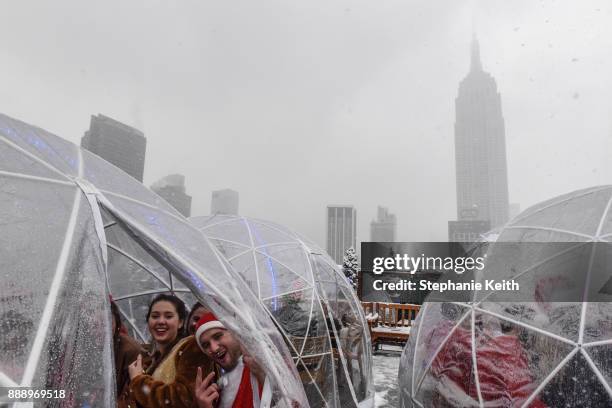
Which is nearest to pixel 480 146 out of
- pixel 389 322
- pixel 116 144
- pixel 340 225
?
pixel 340 225

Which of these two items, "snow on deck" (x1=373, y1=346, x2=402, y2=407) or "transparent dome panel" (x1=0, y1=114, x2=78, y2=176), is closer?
"transparent dome panel" (x1=0, y1=114, x2=78, y2=176)

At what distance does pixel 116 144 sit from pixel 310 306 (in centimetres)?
9494

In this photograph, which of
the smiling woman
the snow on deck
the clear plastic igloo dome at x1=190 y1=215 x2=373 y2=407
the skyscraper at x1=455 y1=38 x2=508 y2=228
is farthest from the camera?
the skyscraper at x1=455 y1=38 x2=508 y2=228

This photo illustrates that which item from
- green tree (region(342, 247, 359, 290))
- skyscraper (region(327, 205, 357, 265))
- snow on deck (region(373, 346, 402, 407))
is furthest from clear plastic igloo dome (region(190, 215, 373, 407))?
skyscraper (region(327, 205, 357, 265))

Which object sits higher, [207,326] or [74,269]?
[74,269]

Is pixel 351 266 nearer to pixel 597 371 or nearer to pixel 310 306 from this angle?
pixel 310 306

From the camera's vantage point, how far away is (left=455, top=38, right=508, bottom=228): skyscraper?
139 metres

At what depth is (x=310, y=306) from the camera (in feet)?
22.6

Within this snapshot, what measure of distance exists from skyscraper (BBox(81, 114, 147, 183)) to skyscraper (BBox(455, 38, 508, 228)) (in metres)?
112

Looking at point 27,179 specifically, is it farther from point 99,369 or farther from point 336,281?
point 336,281

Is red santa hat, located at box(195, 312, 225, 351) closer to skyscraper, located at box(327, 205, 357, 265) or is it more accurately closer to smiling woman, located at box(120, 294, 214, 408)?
smiling woman, located at box(120, 294, 214, 408)

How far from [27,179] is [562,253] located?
5262 mm

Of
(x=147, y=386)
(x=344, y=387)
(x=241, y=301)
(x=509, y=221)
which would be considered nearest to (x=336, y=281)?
(x=344, y=387)

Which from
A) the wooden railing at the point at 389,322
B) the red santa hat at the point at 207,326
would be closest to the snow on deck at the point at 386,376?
the wooden railing at the point at 389,322
